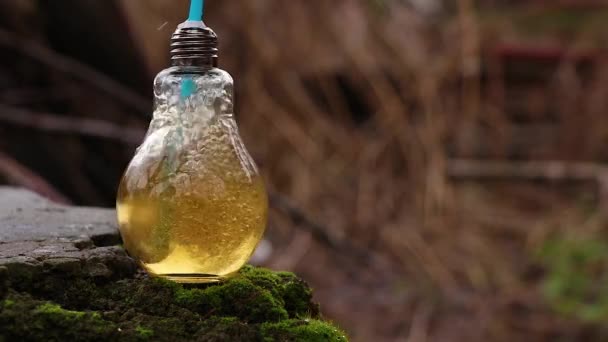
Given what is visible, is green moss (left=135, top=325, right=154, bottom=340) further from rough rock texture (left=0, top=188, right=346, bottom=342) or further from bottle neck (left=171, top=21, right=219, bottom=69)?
bottle neck (left=171, top=21, right=219, bottom=69)

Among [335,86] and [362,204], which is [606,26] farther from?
[362,204]

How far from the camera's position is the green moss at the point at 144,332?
3.58 ft

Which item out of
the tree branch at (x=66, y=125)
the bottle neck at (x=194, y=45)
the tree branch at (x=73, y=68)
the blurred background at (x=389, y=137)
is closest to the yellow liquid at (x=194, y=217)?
the bottle neck at (x=194, y=45)

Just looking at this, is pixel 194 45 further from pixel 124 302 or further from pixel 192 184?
pixel 124 302

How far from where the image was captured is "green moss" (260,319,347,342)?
45.1 inches

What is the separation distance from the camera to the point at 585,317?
156 inches

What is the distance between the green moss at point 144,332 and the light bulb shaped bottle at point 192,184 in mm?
158

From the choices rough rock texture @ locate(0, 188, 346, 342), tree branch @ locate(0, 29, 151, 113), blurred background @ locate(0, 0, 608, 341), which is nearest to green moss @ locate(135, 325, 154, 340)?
rough rock texture @ locate(0, 188, 346, 342)

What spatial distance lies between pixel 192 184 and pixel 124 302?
0.64ft

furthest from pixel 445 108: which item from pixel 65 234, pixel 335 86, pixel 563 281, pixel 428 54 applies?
pixel 65 234

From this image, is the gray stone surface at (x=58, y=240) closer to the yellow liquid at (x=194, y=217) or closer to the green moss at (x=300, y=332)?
the yellow liquid at (x=194, y=217)

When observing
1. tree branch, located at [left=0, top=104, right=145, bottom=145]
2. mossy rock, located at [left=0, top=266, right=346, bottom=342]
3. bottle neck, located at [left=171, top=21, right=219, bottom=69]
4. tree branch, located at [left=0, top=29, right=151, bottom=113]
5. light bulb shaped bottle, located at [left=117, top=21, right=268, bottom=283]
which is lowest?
mossy rock, located at [left=0, top=266, right=346, bottom=342]

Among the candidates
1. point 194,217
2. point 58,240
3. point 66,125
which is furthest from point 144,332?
point 66,125

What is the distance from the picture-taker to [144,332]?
1095 mm
